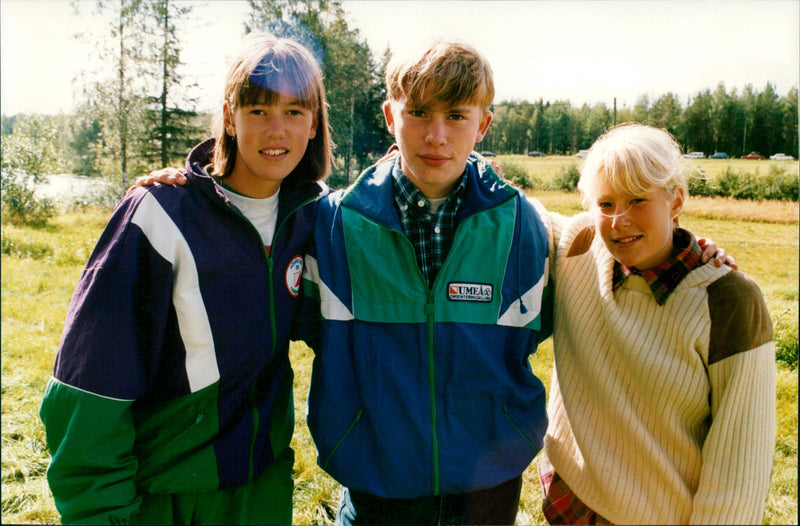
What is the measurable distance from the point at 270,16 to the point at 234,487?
18029 millimetres

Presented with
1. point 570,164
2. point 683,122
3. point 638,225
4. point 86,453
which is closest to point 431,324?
point 638,225

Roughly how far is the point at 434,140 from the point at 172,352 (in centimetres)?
128

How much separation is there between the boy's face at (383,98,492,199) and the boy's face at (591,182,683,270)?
1.88 ft

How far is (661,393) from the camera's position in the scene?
1.88m

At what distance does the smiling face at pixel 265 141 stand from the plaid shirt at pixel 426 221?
0.44 meters

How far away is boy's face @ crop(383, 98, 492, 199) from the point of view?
212 centimetres

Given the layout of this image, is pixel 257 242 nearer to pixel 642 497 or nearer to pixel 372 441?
pixel 372 441

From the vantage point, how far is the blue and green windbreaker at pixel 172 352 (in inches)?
70.7

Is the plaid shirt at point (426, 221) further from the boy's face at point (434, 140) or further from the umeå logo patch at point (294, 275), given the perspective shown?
the umeå logo patch at point (294, 275)

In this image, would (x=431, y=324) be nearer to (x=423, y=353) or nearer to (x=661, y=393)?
(x=423, y=353)

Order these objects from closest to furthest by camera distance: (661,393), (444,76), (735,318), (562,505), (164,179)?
(735,318) < (661,393) < (164,179) < (444,76) < (562,505)

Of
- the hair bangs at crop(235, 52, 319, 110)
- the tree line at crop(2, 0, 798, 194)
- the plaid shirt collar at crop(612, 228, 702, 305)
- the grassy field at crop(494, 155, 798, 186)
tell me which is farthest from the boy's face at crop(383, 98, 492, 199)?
the grassy field at crop(494, 155, 798, 186)

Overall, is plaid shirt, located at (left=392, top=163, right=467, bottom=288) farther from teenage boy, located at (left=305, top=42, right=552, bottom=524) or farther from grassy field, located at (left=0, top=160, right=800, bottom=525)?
grassy field, located at (left=0, top=160, right=800, bottom=525)

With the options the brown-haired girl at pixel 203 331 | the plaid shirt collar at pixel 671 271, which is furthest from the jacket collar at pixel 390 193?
the plaid shirt collar at pixel 671 271
